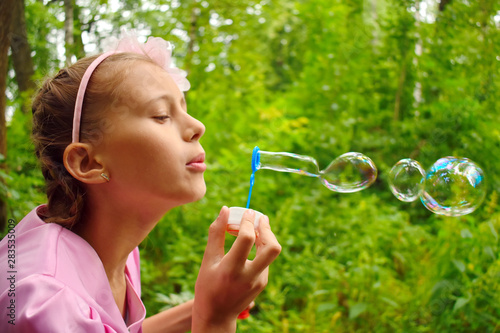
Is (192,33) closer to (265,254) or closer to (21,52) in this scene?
(21,52)

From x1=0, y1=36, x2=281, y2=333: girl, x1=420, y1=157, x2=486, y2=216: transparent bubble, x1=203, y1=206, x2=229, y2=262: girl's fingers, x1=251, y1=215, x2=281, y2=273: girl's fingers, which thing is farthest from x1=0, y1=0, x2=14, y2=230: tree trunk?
x1=420, y1=157, x2=486, y2=216: transparent bubble

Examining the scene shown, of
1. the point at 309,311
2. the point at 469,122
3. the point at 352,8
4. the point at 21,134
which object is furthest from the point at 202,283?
the point at 352,8

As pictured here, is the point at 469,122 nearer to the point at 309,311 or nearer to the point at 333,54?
the point at 333,54

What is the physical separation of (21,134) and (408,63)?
3182 millimetres

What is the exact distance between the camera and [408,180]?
1.65 metres

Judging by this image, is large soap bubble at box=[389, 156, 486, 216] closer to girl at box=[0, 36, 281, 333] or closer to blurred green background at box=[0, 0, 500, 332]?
blurred green background at box=[0, 0, 500, 332]

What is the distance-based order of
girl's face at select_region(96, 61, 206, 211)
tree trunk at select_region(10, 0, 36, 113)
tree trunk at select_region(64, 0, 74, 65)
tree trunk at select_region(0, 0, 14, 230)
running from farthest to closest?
1. tree trunk at select_region(64, 0, 74, 65)
2. tree trunk at select_region(10, 0, 36, 113)
3. tree trunk at select_region(0, 0, 14, 230)
4. girl's face at select_region(96, 61, 206, 211)

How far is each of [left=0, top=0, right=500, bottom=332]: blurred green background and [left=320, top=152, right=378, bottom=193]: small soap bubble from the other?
0.75 m

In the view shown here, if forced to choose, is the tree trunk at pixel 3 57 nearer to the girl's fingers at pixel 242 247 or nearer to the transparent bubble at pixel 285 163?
the transparent bubble at pixel 285 163

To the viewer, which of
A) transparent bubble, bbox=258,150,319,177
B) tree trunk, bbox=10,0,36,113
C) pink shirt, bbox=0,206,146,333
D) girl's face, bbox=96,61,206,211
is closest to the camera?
pink shirt, bbox=0,206,146,333

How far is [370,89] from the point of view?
4215 mm

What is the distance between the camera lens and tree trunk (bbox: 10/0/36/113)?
2.35 meters

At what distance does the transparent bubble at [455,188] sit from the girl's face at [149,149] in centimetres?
93

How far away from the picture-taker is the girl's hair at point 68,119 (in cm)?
111
